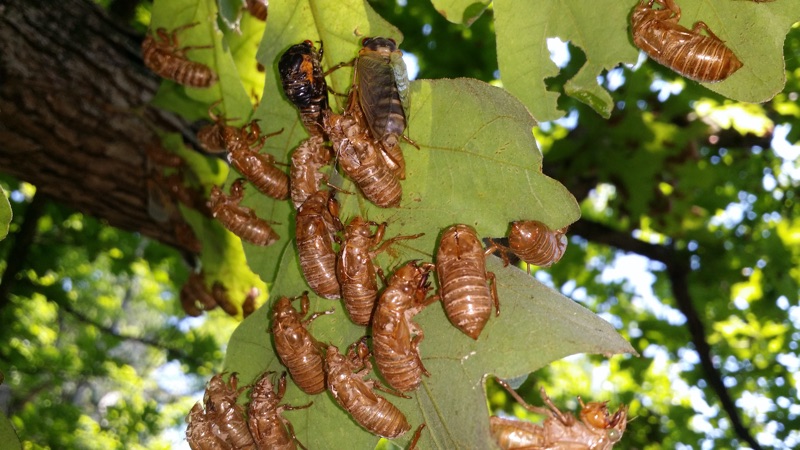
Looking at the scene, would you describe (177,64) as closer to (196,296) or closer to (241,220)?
(241,220)

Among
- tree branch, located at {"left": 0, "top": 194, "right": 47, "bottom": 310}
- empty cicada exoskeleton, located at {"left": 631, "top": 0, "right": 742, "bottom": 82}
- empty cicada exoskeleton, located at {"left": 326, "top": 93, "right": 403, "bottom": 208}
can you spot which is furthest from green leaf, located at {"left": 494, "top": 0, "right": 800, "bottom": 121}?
tree branch, located at {"left": 0, "top": 194, "right": 47, "bottom": 310}

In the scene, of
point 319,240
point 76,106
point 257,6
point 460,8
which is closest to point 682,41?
point 460,8

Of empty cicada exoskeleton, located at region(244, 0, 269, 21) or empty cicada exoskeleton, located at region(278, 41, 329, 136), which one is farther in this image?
empty cicada exoskeleton, located at region(244, 0, 269, 21)

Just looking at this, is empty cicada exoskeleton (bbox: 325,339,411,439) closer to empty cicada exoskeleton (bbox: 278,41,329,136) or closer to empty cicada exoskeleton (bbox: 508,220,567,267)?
empty cicada exoskeleton (bbox: 508,220,567,267)

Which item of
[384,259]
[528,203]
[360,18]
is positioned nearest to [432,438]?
[384,259]

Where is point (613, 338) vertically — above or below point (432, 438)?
above

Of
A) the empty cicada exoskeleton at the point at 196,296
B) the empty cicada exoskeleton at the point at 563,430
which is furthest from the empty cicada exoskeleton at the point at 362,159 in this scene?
the empty cicada exoskeleton at the point at 196,296

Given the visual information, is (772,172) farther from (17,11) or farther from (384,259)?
(17,11)
